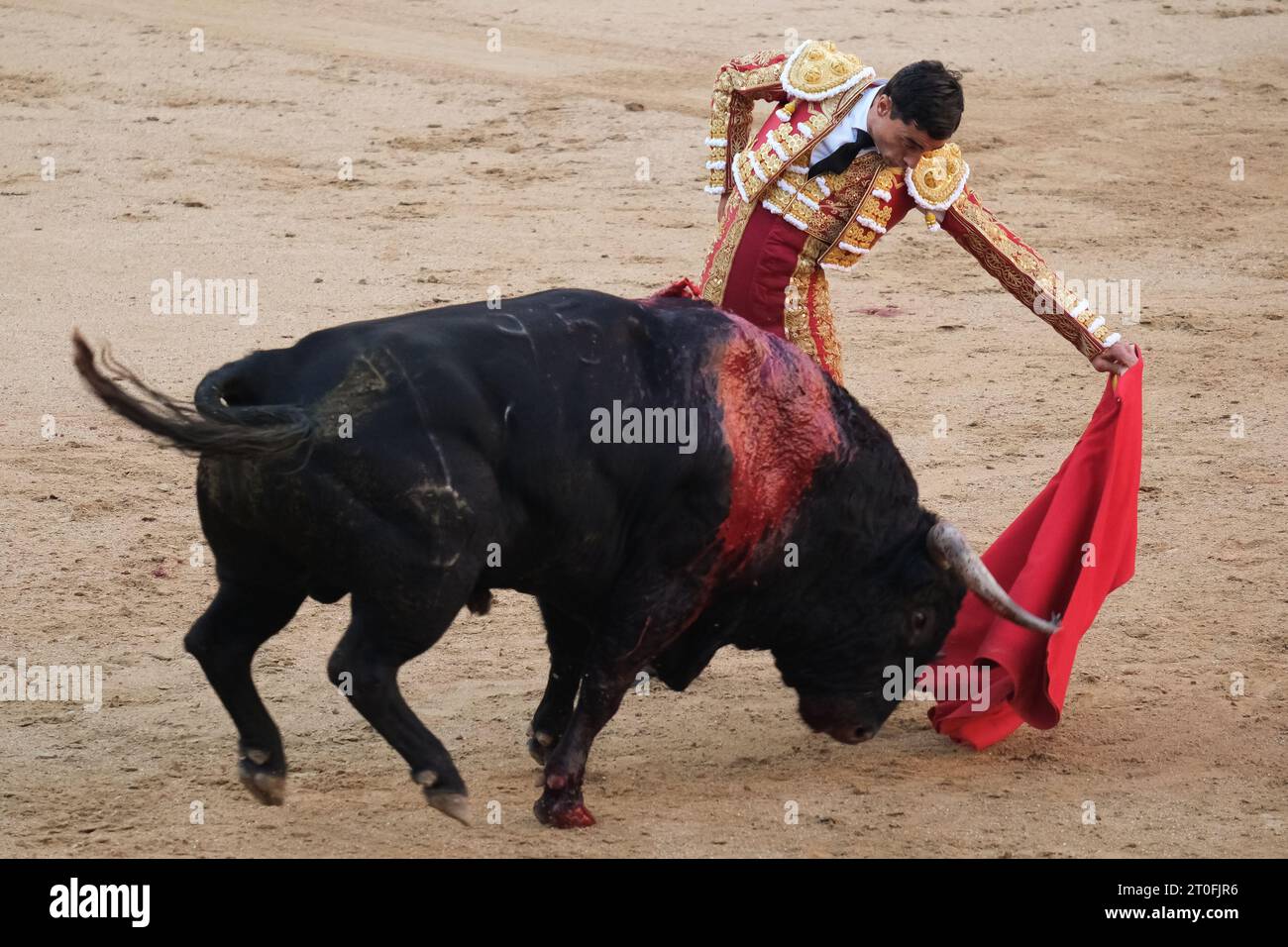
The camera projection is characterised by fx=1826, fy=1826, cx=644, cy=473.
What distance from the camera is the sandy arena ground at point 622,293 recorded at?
4.59 m

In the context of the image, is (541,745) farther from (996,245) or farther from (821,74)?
(821,74)

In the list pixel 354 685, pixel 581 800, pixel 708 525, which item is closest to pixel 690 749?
pixel 581 800

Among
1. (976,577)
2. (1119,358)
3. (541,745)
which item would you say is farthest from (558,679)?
(1119,358)

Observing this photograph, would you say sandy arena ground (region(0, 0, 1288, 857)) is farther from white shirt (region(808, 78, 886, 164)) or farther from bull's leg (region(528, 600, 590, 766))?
white shirt (region(808, 78, 886, 164))

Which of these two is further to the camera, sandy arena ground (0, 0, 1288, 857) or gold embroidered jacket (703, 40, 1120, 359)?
gold embroidered jacket (703, 40, 1120, 359)

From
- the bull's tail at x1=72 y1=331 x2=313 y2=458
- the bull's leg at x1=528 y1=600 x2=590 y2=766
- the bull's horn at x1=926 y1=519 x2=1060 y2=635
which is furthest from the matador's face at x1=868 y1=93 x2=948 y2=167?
the bull's tail at x1=72 y1=331 x2=313 y2=458

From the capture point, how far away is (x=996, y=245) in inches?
194

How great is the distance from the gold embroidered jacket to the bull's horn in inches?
31.3

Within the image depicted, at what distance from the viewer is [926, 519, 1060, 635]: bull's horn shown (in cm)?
443

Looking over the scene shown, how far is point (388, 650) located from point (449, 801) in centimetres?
36

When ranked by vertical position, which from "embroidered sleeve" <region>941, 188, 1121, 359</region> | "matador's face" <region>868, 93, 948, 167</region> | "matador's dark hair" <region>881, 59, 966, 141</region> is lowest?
"embroidered sleeve" <region>941, 188, 1121, 359</region>

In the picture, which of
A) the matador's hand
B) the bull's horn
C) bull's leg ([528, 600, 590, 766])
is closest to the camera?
the bull's horn

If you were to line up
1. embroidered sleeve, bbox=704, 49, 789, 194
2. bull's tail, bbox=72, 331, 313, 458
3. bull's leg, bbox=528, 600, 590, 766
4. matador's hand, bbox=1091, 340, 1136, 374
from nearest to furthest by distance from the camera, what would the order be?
bull's tail, bbox=72, 331, 313, 458 < bull's leg, bbox=528, 600, 590, 766 < matador's hand, bbox=1091, 340, 1136, 374 < embroidered sleeve, bbox=704, 49, 789, 194

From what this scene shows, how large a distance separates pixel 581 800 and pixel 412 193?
628cm
